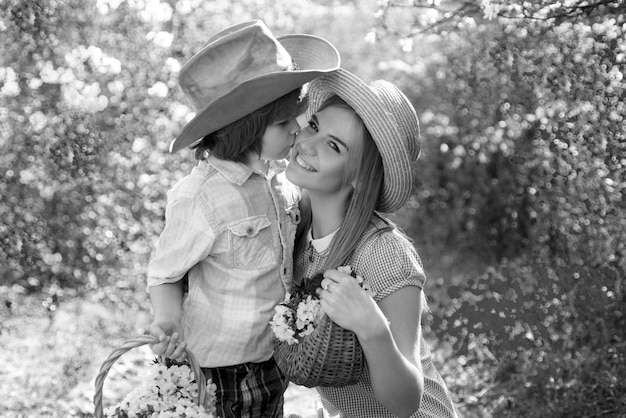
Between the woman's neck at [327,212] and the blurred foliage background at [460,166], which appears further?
the blurred foliage background at [460,166]

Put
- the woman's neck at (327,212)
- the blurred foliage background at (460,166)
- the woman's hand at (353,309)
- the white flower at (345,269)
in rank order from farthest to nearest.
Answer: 1. the blurred foliage background at (460,166)
2. the woman's neck at (327,212)
3. the white flower at (345,269)
4. the woman's hand at (353,309)

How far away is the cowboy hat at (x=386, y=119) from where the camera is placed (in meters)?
2.45

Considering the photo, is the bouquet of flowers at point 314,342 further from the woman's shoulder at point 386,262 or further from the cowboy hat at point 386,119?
the cowboy hat at point 386,119

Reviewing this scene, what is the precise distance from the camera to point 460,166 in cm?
648

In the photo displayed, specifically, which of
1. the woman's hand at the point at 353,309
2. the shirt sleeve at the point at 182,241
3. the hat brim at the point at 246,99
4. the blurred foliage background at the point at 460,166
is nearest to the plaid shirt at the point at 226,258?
the shirt sleeve at the point at 182,241

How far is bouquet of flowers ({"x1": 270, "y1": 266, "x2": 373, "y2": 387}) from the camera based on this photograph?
7.45 ft

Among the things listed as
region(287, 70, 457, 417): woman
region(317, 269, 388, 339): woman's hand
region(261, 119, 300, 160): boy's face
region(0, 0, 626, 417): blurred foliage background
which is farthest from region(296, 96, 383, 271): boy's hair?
region(0, 0, 626, 417): blurred foliage background

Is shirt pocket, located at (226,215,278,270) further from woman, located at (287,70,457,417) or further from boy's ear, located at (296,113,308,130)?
boy's ear, located at (296,113,308,130)

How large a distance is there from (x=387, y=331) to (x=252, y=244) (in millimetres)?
504

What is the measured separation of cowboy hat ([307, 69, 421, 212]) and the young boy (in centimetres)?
6

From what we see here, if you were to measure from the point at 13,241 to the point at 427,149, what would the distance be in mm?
2964

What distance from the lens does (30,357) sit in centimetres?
477

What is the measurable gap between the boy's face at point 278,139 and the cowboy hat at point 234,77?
10 cm

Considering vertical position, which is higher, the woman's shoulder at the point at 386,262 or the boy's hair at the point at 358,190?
the boy's hair at the point at 358,190
